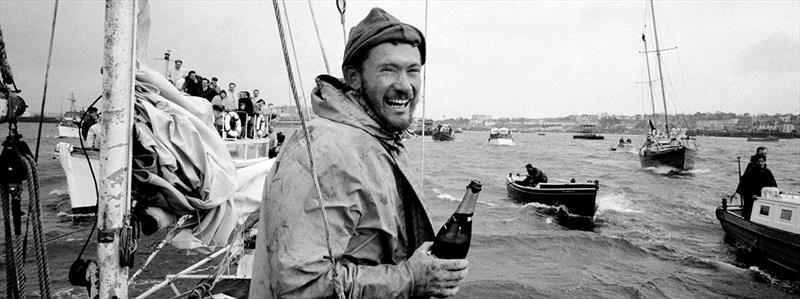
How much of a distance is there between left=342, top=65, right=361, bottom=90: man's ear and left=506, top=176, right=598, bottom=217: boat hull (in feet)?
63.5

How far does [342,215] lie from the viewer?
4.93 feet

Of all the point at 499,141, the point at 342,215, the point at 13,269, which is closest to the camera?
the point at 342,215

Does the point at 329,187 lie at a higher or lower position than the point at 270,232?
higher

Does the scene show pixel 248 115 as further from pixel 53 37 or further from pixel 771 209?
pixel 771 209

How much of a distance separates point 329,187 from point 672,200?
32.3m

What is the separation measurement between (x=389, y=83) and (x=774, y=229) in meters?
15.2

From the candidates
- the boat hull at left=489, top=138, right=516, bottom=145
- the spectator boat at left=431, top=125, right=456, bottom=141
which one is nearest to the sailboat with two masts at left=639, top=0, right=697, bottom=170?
the boat hull at left=489, top=138, right=516, bottom=145

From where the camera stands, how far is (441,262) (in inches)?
61.2

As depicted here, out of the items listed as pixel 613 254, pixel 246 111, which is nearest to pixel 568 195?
pixel 613 254

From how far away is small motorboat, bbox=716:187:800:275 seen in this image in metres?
11.6

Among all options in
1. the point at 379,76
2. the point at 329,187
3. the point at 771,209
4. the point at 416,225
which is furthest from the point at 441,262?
the point at 771,209

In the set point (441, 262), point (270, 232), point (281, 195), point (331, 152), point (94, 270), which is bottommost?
point (94, 270)

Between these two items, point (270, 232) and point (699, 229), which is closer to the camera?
point (270, 232)

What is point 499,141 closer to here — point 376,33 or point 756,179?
point 756,179
